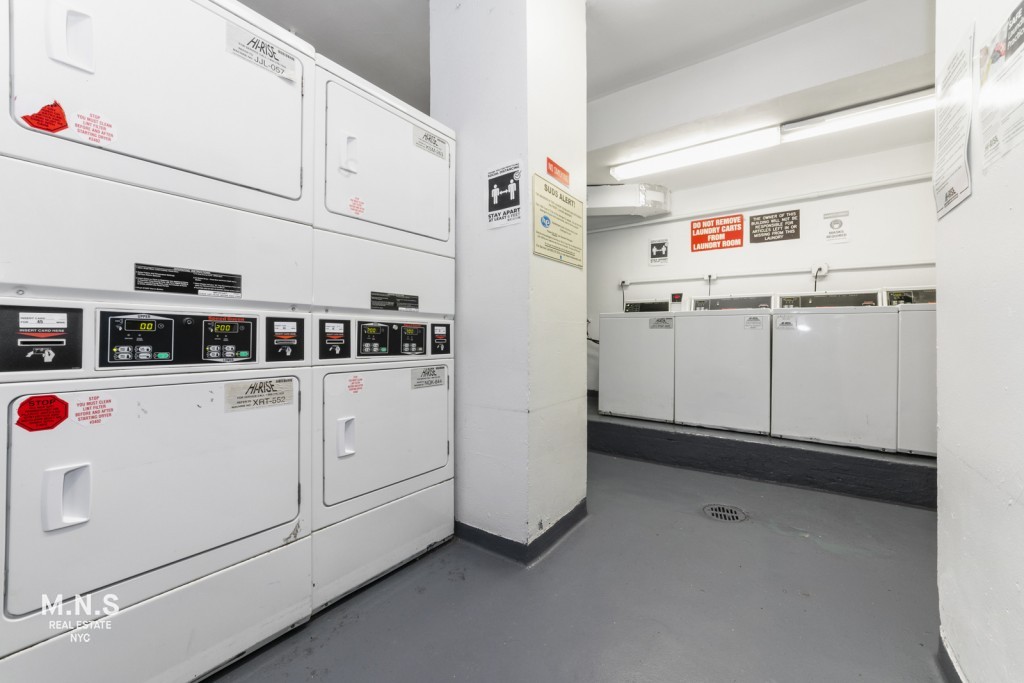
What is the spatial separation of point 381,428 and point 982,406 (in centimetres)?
184

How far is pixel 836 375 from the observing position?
2629mm

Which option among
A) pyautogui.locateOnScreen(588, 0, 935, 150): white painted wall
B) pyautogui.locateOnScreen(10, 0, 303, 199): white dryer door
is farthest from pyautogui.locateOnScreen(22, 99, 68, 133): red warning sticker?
pyautogui.locateOnScreen(588, 0, 935, 150): white painted wall

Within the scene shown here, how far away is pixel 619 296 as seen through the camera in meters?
4.65

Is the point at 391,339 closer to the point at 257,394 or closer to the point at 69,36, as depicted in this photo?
the point at 257,394

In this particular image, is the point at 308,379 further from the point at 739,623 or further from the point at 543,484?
the point at 739,623

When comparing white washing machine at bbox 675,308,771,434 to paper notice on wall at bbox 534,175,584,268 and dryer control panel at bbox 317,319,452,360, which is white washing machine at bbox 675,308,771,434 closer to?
paper notice on wall at bbox 534,175,584,268

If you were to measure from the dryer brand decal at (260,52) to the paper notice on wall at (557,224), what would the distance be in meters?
1.01

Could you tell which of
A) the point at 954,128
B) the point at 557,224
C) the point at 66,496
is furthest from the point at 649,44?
the point at 66,496

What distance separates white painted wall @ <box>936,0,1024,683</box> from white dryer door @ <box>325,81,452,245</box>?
69.1 inches

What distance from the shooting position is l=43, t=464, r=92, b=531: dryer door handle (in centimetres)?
90

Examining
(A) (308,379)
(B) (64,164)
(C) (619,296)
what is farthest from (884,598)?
(C) (619,296)

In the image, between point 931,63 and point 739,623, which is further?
point 931,63

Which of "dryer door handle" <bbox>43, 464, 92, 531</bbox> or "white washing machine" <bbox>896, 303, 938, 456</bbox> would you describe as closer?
"dryer door handle" <bbox>43, 464, 92, 531</bbox>

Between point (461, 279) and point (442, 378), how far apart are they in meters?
0.51
